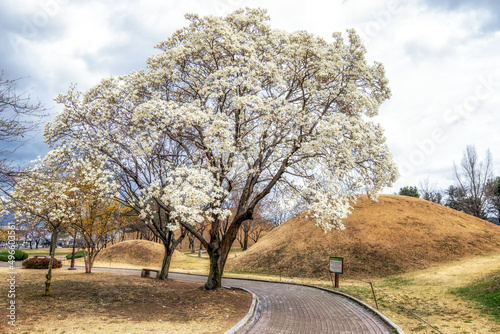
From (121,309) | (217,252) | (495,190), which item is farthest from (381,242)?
(495,190)

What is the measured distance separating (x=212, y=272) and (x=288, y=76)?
33.4ft

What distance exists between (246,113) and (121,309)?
8972mm

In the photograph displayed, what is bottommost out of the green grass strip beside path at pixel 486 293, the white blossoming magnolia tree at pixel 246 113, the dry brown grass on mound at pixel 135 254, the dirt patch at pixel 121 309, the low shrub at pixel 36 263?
the dry brown grass on mound at pixel 135 254

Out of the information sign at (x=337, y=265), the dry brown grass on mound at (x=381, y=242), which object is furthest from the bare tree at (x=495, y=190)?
the information sign at (x=337, y=265)

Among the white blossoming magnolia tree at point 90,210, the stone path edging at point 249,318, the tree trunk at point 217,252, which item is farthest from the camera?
the white blossoming magnolia tree at point 90,210

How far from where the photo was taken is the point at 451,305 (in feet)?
44.5

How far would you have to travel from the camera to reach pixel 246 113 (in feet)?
44.1

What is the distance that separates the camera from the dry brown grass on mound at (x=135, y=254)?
37.5 metres

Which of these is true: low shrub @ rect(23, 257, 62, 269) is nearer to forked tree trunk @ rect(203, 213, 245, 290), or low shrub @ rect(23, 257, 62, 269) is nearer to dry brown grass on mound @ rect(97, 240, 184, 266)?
dry brown grass on mound @ rect(97, 240, 184, 266)

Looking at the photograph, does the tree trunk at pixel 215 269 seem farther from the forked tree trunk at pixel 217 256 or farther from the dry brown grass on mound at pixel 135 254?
the dry brown grass on mound at pixel 135 254

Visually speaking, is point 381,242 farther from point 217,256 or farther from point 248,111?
point 248,111

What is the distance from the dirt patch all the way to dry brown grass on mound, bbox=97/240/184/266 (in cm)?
2220

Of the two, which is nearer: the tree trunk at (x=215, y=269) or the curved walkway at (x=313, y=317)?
the curved walkway at (x=313, y=317)

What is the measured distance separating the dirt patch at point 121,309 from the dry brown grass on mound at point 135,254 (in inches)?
874
